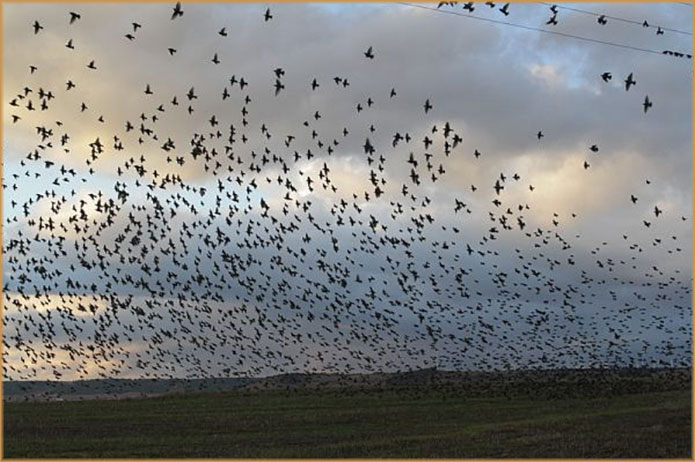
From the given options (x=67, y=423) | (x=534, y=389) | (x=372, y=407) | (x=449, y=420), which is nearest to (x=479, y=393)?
(x=534, y=389)

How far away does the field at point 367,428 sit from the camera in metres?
37.8

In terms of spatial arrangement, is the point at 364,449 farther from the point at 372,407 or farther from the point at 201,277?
the point at 372,407

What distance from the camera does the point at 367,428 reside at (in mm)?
54562

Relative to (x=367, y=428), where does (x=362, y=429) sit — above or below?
above

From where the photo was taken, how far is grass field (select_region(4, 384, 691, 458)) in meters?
37.8

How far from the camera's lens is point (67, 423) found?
202 ft

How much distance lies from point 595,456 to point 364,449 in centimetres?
1036

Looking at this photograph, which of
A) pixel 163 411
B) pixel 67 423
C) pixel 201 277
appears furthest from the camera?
pixel 163 411

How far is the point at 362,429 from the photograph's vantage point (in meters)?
53.9

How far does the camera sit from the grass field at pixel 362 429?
37.8 meters

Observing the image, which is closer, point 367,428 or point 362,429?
point 362,429

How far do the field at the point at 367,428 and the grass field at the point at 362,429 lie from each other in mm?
72

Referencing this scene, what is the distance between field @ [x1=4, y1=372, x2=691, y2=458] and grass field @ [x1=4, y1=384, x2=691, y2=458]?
0.24 ft

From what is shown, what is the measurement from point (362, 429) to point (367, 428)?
70 centimetres
